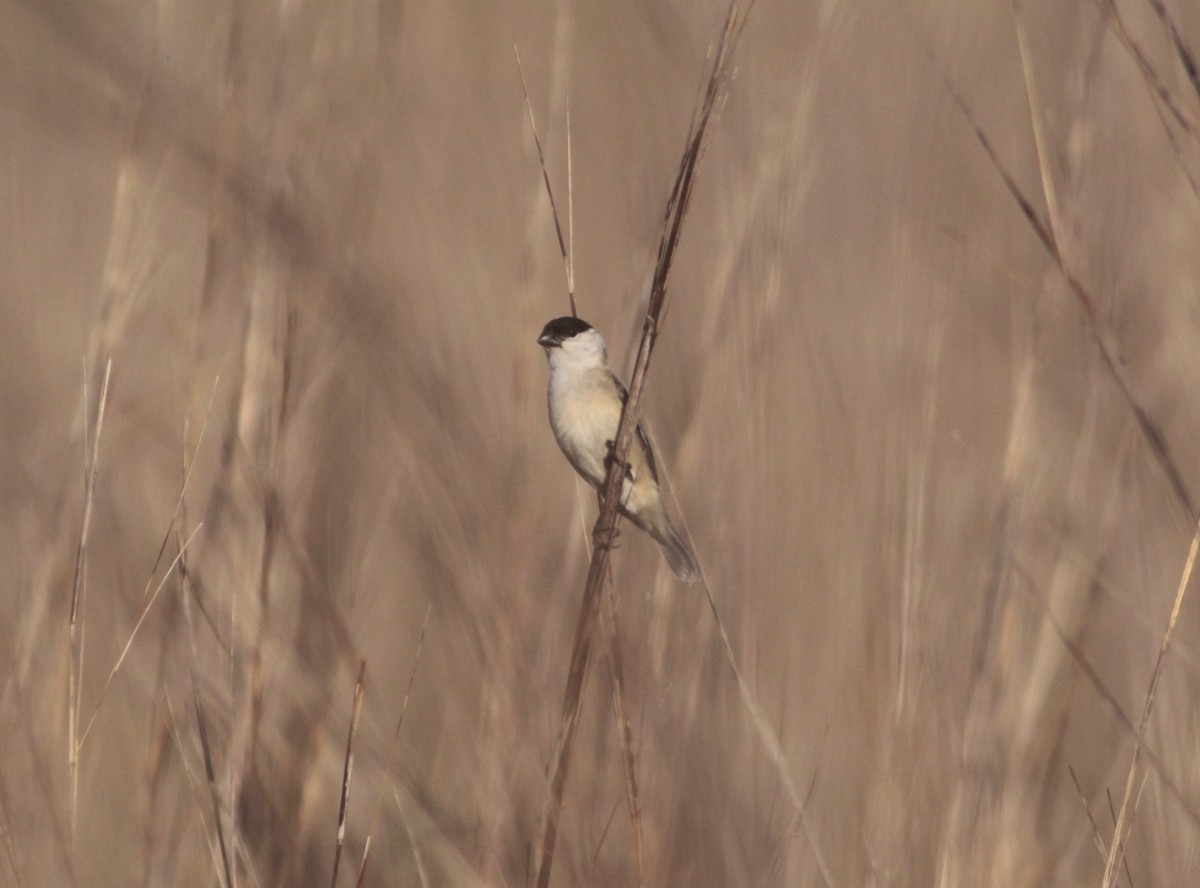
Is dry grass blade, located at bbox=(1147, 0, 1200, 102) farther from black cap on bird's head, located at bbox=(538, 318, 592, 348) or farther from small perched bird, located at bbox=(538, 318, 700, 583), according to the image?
black cap on bird's head, located at bbox=(538, 318, 592, 348)

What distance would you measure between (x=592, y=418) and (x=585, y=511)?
932mm

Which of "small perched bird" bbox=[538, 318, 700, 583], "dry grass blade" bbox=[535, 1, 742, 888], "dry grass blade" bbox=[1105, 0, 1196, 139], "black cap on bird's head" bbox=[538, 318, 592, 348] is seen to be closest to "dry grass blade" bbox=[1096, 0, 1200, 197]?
"dry grass blade" bbox=[1105, 0, 1196, 139]

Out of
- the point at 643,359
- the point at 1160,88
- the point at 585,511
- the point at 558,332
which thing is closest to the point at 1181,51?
the point at 1160,88

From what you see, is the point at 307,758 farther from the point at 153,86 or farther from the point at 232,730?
the point at 153,86

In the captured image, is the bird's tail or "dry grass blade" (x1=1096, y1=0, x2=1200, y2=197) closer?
"dry grass blade" (x1=1096, y1=0, x2=1200, y2=197)

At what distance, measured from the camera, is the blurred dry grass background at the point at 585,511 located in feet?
4.94

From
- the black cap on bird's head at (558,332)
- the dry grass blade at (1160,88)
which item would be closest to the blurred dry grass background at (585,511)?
the dry grass blade at (1160,88)

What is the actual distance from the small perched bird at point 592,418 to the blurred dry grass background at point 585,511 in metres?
0.19

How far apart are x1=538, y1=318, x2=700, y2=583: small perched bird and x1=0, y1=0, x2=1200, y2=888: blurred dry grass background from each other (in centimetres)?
19

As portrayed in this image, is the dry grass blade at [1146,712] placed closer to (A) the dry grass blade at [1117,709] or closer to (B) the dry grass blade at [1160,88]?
(A) the dry grass blade at [1117,709]

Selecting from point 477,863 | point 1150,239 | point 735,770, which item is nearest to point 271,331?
point 477,863

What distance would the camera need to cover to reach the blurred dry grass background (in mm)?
1507

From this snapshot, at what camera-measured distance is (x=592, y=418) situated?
2604 mm

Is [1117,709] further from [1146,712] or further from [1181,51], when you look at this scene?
[1181,51]
